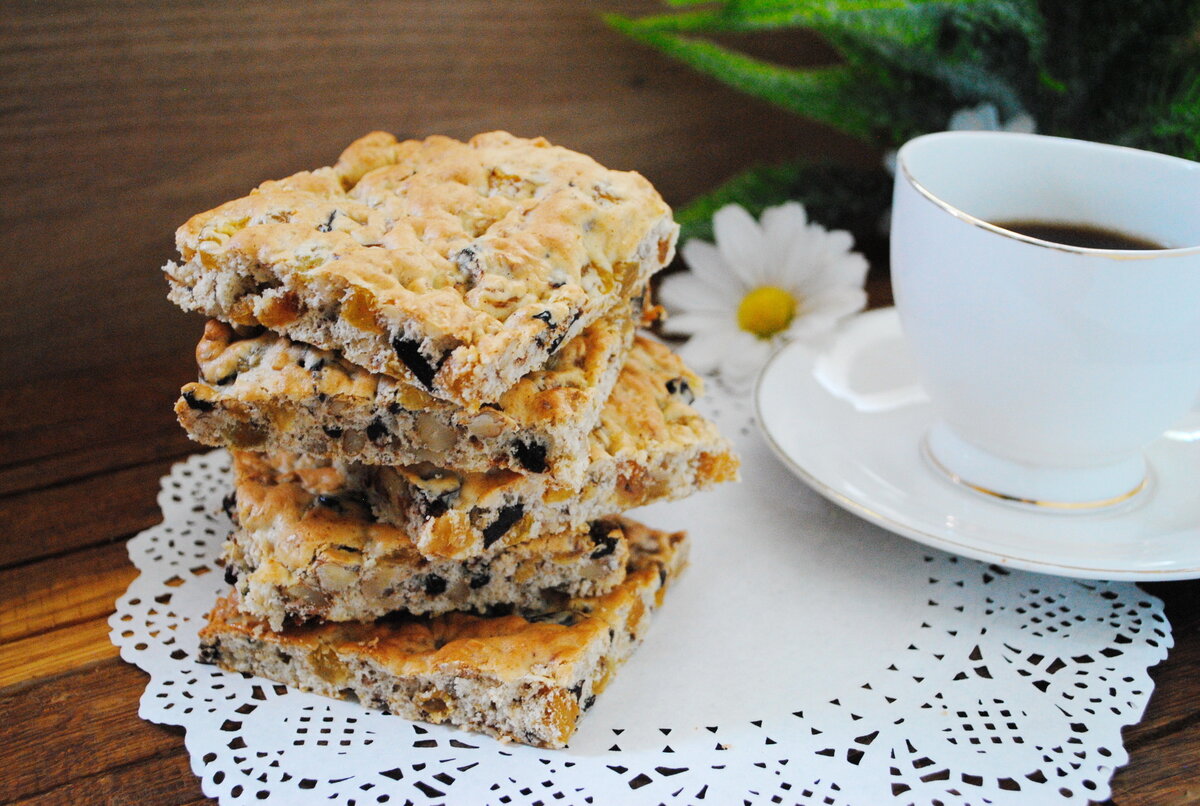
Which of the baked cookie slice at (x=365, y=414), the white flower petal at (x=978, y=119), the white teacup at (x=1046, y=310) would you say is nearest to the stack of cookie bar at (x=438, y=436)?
the baked cookie slice at (x=365, y=414)

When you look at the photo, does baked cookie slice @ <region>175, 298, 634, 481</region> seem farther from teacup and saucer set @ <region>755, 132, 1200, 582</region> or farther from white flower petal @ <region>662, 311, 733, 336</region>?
white flower petal @ <region>662, 311, 733, 336</region>

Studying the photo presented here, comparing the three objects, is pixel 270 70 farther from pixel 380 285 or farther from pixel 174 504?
pixel 380 285

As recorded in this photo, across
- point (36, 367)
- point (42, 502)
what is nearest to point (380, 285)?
point (42, 502)

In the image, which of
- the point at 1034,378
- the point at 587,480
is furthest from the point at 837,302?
the point at 587,480

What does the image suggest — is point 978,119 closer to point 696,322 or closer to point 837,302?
point 837,302

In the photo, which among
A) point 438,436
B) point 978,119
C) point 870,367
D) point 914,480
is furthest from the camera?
point 978,119

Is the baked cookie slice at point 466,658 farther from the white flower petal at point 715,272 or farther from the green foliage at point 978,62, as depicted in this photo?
the green foliage at point 978,62
